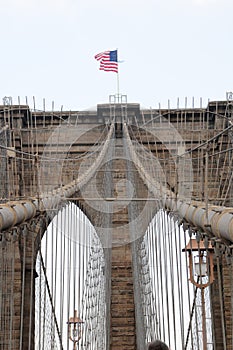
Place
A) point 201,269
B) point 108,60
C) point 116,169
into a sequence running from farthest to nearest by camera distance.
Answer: point 108,60, point 116,169, point 201,269

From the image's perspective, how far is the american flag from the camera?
44.3 ft

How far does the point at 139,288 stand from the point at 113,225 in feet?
13.0

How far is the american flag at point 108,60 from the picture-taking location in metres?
13.5

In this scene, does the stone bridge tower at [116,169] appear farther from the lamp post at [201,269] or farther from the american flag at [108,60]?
the lamp post at [201,269]

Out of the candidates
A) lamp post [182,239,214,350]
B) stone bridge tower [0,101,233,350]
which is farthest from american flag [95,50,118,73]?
lamp post [182,239,214,350]

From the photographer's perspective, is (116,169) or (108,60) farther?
(108,60)

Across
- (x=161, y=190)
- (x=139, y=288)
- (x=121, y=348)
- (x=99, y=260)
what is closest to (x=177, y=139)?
(x=99, y=260)

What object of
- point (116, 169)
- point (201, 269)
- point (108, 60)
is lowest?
point (201, 269)

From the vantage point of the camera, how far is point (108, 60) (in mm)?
13641

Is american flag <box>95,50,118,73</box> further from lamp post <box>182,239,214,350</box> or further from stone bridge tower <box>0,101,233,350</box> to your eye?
lamp post <box>182,239,214,350</box>

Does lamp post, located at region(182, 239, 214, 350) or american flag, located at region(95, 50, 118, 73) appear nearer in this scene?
lamp post, located at region(182, 239, 214, 350)

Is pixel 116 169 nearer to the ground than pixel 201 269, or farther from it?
farther from it

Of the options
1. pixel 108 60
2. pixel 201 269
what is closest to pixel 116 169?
pixel 108 60

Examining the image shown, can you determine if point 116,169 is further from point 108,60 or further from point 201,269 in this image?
point 201,269
